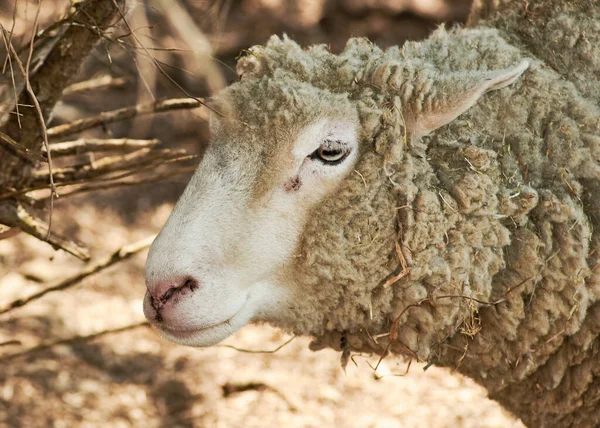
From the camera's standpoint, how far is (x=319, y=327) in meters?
2.42

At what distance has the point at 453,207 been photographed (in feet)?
7.32

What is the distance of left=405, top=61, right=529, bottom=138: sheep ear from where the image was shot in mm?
2102

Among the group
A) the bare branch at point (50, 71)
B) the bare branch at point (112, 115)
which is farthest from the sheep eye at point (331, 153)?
the bare branch at point (50, 71)

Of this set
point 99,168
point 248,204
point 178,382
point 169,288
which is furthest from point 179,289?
point 178,382

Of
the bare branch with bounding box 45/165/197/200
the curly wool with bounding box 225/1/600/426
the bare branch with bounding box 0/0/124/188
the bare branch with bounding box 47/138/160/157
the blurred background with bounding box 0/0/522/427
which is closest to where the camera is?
the curly wool with bounding box 225/1/600/426

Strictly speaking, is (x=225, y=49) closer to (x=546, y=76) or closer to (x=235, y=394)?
(x=235, y=394)

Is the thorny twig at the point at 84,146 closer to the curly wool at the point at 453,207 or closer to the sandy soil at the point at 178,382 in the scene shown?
the curly wool at the point at 453,207

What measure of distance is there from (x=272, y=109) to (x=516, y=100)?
0.79 meters

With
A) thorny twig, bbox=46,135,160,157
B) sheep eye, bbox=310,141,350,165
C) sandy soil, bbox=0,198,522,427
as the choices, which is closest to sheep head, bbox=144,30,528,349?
sheep eye, bbox=310,141,350,165

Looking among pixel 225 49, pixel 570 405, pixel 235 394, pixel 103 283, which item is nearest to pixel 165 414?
pixel 235 394

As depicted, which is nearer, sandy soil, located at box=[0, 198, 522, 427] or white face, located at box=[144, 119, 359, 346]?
white face, located at box=[144, 119, 359, 346]

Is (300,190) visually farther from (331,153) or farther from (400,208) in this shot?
(400,208)

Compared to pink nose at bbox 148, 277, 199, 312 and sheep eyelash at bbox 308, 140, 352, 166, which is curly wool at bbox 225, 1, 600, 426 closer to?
sheep eyelash at bbox 308, 140, 352, 166

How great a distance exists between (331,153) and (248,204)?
300 mm
